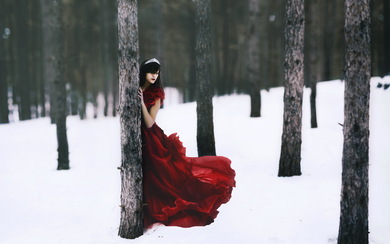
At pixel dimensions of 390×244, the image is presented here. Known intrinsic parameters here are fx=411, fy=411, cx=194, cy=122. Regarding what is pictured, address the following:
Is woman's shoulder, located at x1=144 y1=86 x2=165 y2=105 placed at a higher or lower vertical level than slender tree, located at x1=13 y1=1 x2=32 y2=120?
lower

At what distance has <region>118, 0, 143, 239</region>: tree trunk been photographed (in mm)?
5738

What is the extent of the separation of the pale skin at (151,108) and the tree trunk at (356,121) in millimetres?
2698

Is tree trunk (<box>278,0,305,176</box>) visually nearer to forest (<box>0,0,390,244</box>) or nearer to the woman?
forest (<box>0,0,390,244</box>)

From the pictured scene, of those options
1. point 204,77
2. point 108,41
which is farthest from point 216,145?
point 108,41

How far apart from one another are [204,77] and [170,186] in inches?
188

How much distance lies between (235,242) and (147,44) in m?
22.1

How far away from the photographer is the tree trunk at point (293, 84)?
8281 mm

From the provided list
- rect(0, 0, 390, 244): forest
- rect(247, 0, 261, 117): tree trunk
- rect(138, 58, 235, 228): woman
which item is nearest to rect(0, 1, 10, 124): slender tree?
rect(0, 0, 390, 244): forest

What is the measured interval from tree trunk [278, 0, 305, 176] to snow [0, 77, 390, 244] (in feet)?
1.56

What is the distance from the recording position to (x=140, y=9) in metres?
25.2

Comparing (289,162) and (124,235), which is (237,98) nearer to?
(289,162)

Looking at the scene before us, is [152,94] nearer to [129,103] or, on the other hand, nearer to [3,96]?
[129,103]

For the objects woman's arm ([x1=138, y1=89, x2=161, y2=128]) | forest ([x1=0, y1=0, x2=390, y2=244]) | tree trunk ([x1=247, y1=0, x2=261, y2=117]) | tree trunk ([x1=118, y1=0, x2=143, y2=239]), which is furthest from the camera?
tree trunk ([x1=247, y1=0, x2=261, y2=117])

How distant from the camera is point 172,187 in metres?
6.28
